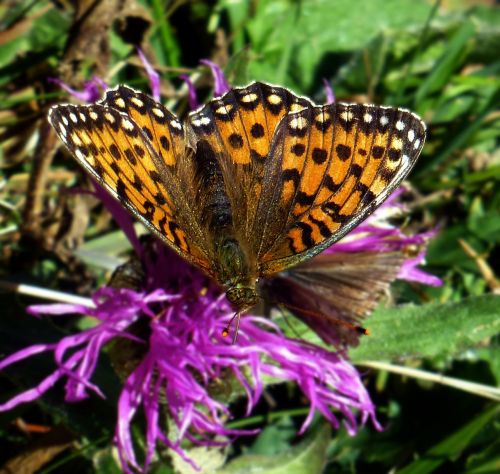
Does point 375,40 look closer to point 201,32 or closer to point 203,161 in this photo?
point 201,32

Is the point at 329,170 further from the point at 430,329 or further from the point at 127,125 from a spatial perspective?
the point at 430,329

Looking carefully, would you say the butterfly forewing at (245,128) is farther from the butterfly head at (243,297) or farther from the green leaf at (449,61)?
the green leaf at (449,61)

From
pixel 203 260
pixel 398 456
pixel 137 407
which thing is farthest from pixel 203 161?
pixel 398 456

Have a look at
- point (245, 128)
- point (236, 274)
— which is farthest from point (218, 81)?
point (236, 274)

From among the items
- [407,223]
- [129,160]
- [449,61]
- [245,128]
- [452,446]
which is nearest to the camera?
[129,160]

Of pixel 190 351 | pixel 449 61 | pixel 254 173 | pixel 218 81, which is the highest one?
pixel 449 61

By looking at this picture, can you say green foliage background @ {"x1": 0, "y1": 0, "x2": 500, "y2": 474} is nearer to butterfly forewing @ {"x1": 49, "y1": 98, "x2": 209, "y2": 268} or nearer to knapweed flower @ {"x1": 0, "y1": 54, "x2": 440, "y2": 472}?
knapweed flower @ {"x1": 0, "y1": 54, "x2": 440, "y2": 472}
